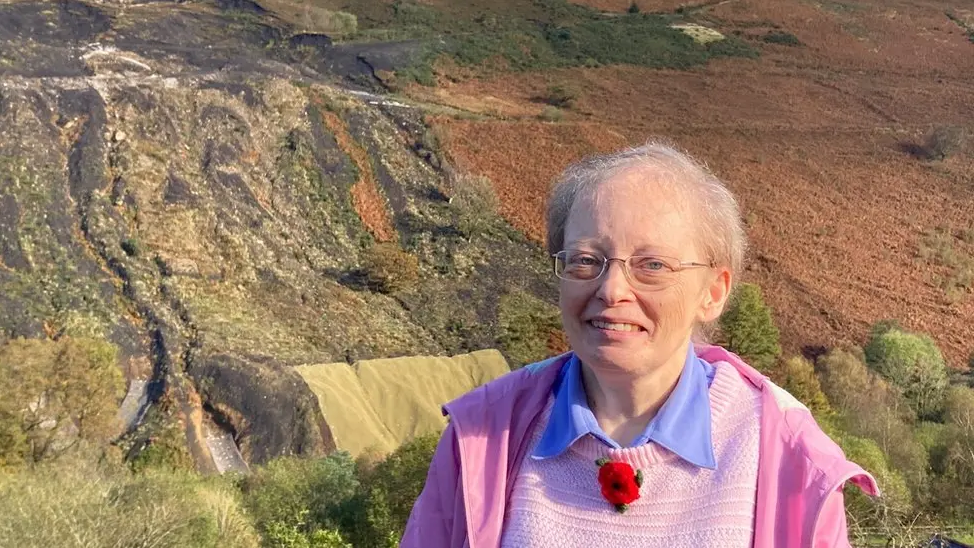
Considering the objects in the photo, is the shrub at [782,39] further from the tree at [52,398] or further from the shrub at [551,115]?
the tree at [52,398]

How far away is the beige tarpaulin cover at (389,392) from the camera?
1400 centimetres

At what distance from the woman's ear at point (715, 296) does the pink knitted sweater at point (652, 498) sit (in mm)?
218

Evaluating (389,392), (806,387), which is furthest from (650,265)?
(806,387)

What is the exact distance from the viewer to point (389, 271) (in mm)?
18938

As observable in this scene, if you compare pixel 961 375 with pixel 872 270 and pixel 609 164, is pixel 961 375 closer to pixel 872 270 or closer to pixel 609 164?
pixel 872 270

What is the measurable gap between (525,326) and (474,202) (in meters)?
6.55

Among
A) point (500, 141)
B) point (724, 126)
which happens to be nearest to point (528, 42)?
point (724, 126)

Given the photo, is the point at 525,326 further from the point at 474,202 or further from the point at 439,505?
the point at 439,505

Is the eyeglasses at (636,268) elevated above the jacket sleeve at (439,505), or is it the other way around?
the eyeglasses at (636,268)

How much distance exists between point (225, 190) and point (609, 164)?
19499 mm

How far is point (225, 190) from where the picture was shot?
2025 cm

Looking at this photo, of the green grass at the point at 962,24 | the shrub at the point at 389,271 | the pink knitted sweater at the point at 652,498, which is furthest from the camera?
the green grass at the point at 962,24

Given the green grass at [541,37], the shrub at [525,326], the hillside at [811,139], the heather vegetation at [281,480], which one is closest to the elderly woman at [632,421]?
the heather vegetation at [281,480]

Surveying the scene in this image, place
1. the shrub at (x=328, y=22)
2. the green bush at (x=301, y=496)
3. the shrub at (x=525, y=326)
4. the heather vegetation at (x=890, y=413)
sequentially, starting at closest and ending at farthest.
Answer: the green bush at (x=301, y=496)
the heather vegetation at (x=890, y=413)
the shrub at (x=525, y=326)
the shrub at (x=328, y=22)
